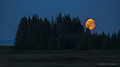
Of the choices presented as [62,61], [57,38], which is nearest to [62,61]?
[62,61]

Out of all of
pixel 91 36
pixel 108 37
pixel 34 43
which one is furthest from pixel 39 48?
pixel 108 37

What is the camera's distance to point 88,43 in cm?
5969

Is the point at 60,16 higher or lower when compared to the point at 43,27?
higher

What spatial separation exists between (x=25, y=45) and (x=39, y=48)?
16.8ft

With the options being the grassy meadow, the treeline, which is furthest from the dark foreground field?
the treeline

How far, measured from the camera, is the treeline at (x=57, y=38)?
2335 inches

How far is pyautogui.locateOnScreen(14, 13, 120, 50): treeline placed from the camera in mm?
59312

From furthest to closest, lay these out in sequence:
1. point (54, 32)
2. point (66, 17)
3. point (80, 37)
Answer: point (66, 17), point (54, 32), point (80, 37)

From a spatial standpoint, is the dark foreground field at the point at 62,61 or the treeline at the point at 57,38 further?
the treeline at the point at 57,38

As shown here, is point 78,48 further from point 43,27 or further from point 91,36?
point 43,27

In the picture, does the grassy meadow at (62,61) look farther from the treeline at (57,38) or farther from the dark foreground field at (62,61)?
the treeline at (57,38)

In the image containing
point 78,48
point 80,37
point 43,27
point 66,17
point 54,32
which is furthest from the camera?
point 66,17

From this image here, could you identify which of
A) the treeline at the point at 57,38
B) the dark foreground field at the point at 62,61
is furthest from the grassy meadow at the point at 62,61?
the treeline at the point at 57,38

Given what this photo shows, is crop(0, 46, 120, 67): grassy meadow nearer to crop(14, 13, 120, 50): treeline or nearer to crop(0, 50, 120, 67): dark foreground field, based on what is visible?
crop(0, 50, 120, 67): dark foreground field
